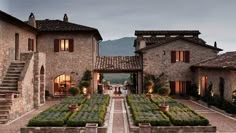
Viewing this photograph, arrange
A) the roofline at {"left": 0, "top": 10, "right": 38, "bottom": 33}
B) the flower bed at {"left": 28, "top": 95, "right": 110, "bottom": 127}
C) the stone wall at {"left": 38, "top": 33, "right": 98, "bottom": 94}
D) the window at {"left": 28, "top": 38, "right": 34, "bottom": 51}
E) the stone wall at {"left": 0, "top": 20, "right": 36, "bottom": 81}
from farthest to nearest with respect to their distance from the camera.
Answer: the stone wall at {"left": 38, "top": 33, "right": 98, "bottom": 94}, the window at {"left": 28, "top": 38, "right": 34, "bottom": 51}, the stone wall at {"left": 0, "top": 20, "right": 36, "bottom": 81}, the roofline at {"left": 0, "top": 10, "right": 38, "bottom": 33}, the flower bed at {"left": 28, "top": 95, "right": 110, "bottom": 127}

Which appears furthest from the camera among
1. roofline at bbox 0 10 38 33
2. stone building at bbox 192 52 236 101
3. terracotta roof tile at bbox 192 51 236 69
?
stone building at bbox 192 52 236 101

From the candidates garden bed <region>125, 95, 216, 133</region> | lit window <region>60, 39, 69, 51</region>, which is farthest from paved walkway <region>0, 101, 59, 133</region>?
lit window <region>60, 39, 69, 51</region>

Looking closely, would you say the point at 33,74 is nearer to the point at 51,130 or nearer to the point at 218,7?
the point at 51,130

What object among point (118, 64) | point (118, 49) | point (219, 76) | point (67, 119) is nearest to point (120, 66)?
point (118, 64)

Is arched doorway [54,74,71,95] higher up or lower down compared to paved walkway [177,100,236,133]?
higher up

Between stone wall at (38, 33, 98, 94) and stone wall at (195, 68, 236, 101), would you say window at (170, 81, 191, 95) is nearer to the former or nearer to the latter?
stone wall at (195, 68, 236, 101)

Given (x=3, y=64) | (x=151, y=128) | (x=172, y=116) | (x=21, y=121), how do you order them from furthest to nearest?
(x=3, y=64) → (x=21, y=121) → (x=172, y=116) → (x=151, y=128)

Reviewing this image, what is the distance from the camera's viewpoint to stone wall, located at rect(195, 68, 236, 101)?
76.8ft

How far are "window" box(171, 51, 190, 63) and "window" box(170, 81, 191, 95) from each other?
2186mm

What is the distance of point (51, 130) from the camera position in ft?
53.3

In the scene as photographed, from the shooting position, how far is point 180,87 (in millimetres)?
34125

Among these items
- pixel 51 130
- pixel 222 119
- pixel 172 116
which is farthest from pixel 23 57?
pixel 222 119

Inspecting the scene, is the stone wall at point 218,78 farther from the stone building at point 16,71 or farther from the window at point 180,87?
the stone building at point 16,71

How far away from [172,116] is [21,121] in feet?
28.8
